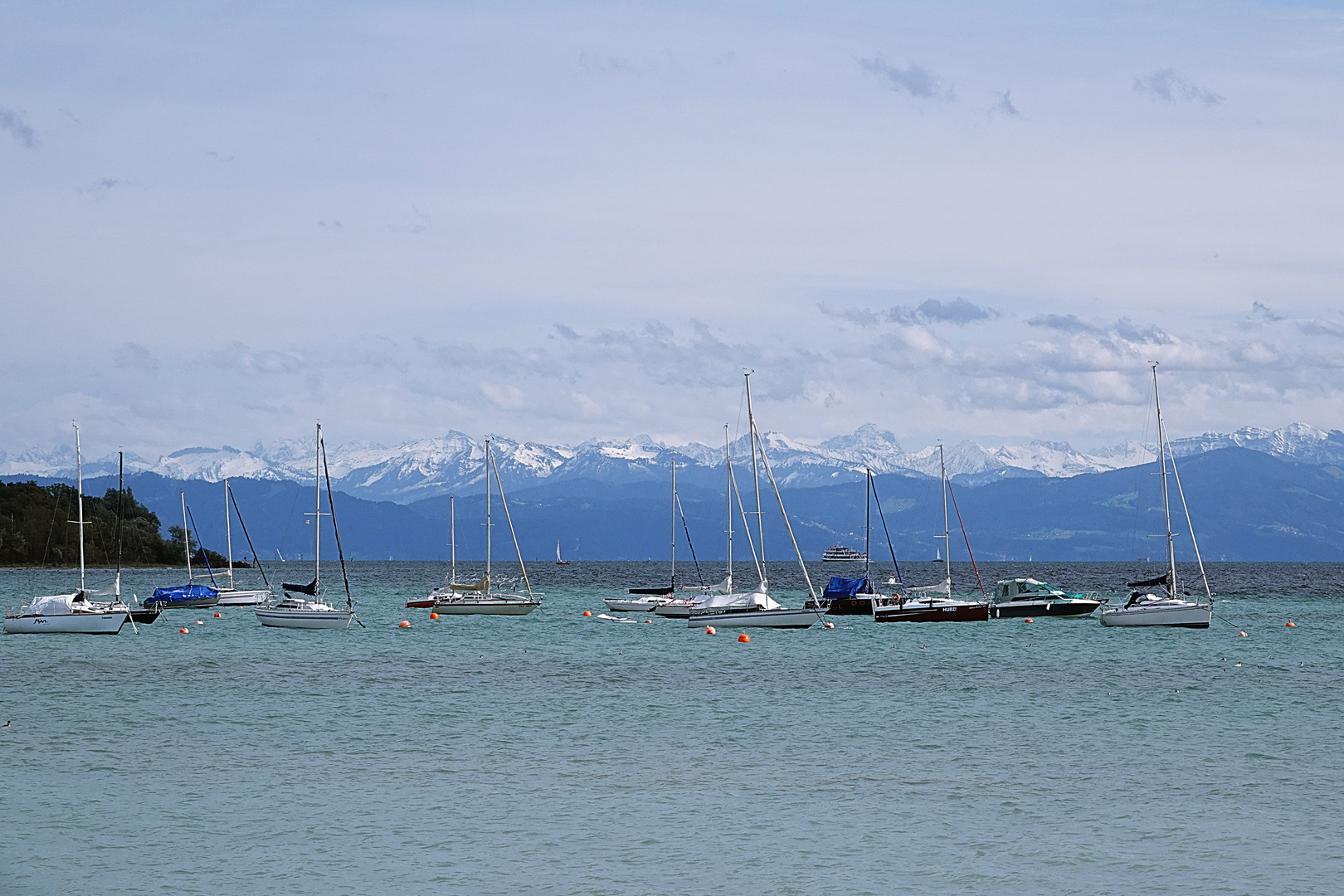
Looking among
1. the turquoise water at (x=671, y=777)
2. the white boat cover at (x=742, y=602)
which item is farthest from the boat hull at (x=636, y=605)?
the turquoise water at (x=671, y=777)

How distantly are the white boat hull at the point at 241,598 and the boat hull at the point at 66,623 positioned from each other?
138ft

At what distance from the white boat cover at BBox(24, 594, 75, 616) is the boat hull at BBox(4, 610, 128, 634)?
220mm

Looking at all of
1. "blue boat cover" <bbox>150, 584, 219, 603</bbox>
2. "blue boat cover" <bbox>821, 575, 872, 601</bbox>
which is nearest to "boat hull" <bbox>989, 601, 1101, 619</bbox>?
"blue boat cover" <bbox>821, 575, 872, 601</bbox>

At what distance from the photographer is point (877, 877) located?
2431 cm

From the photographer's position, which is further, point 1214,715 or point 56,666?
point 56,666

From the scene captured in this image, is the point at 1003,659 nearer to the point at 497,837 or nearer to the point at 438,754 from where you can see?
the point at 438,754

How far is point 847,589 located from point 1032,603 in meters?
14.3

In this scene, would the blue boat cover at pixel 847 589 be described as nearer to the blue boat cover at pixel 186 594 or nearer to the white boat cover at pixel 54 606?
the white boat cover at pixel 54 606

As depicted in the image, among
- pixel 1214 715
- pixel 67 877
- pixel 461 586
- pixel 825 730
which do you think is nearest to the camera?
pixel 67 877

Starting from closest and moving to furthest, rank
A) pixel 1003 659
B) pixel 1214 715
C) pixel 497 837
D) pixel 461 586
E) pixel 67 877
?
pixel 67 877 → pixel 497 837 → pixel 1214 715 → pixel 1003 659 → pixel 461 586

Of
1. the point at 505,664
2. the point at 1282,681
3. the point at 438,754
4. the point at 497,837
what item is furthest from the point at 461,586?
the point at 497,837

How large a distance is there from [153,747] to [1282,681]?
4355 cm

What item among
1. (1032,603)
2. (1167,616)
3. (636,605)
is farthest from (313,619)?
(1167,616)

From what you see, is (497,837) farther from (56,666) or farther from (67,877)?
(56,666)
